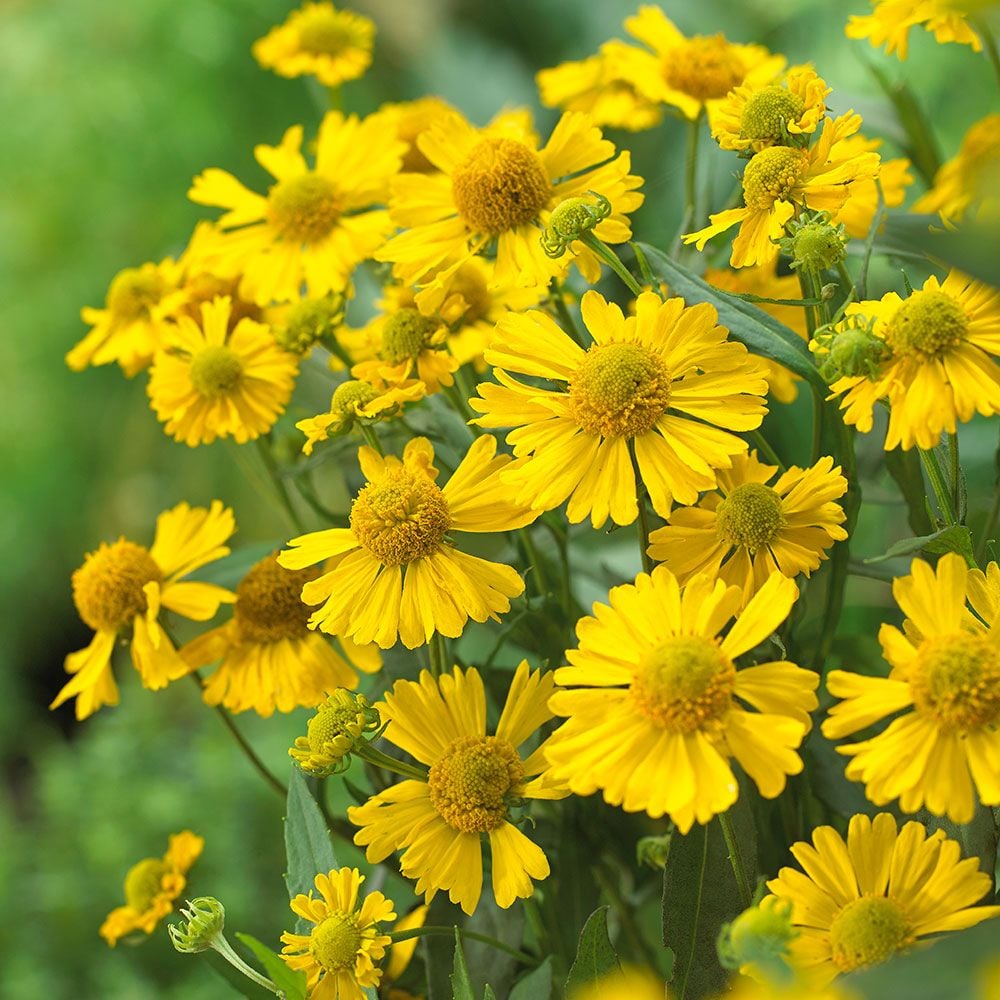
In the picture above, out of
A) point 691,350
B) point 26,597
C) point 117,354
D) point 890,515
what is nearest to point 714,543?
point 691,350

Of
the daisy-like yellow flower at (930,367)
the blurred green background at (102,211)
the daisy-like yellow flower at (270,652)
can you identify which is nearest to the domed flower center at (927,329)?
the daisy-like yellow flower at (930,367)

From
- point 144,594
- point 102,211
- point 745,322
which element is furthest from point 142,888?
point 102,211

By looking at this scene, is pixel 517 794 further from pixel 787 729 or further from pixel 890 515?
pixel 890 515

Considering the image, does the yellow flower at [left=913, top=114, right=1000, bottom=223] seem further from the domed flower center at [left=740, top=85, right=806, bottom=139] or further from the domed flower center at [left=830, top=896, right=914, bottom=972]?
the domed flower center at [left=830, top=896, right=914, bottom=972]

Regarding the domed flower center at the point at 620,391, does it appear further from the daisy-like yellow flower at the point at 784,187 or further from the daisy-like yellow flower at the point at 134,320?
the daisy-like yellow flower at the point at 134,320

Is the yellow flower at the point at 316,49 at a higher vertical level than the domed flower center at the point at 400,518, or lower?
higher

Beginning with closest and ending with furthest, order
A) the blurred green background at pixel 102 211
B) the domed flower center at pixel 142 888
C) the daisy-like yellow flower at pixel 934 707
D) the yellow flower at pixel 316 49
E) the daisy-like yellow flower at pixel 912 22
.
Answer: the daisy-like yellow flower at pixel 934 707 < the daisy-like yellow flower at pixel 912 22 < the domed flower center at pixel 142 888 < the yellow flower at pixel 316 49 < the blurred green background at pixel 102 211
